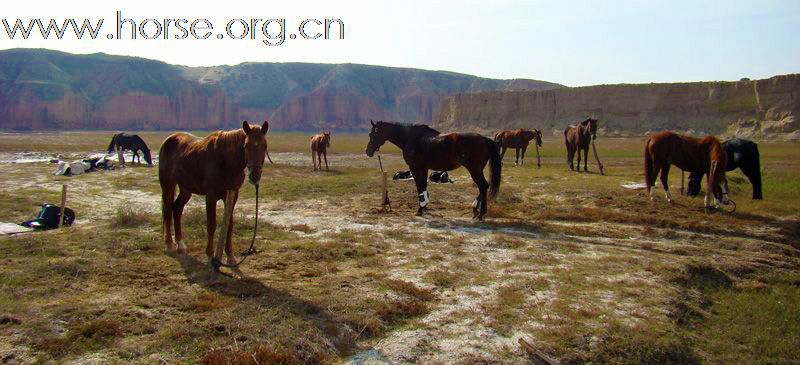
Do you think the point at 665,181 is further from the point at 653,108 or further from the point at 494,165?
the point at 653,108

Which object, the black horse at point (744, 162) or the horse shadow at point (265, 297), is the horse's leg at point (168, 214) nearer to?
the horse shadow at point (265, 297)

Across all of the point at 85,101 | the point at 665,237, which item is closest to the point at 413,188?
the point at 665,237

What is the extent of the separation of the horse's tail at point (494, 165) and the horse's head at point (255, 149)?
6.51 m

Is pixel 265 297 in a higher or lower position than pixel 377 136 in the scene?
lower

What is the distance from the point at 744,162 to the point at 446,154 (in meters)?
8.32

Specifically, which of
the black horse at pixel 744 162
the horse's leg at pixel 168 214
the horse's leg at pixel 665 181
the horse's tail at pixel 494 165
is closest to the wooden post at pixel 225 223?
Answer: the horse's leg at pixel 168 214

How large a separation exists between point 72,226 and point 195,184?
474cm

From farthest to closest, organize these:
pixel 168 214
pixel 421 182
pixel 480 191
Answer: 1. pixel 421 182
2. pixel 480 191
3. pixel 168 214

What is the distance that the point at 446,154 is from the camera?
12547mm

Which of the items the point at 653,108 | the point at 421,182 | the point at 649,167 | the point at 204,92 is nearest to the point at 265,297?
the point at 421,182

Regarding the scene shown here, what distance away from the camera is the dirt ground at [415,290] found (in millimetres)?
5055

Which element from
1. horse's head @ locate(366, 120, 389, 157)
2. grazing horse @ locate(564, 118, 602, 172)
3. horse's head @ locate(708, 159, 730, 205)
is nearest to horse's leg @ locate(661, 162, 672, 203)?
horse's head @ locate(708, 159, 730, 205)

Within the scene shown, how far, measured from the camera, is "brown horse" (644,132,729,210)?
41.0 feet

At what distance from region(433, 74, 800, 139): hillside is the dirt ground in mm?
58375
